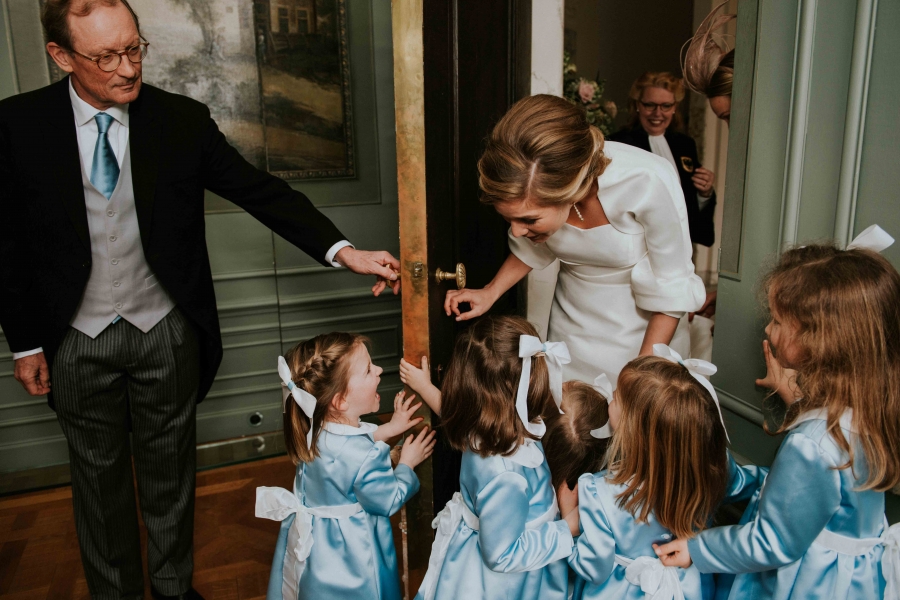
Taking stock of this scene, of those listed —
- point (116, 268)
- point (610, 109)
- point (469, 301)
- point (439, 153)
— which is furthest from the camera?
point (610, 109)

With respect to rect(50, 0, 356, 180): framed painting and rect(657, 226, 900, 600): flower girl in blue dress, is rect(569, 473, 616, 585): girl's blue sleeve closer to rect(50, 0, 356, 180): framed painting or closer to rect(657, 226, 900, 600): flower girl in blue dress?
rect(657, 226, 900, 600): flower girl in blue dress

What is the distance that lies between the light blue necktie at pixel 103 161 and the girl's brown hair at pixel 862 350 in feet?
5.61

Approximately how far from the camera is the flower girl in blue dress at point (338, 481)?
5.76 feet

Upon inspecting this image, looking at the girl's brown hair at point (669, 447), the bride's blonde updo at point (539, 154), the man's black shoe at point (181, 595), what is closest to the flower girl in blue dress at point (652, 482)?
the girl's brown hair at point (669, 447)

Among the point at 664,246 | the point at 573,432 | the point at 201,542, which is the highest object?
the point at 664,246

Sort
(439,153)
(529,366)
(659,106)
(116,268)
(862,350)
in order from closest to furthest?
(862,350), (529,366), (439,153), (116,268), (659,106)

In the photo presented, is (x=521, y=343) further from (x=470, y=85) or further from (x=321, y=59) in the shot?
(x=321, y=59)

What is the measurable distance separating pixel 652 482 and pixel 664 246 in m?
0.63

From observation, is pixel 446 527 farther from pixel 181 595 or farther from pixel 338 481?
pixel 181 595

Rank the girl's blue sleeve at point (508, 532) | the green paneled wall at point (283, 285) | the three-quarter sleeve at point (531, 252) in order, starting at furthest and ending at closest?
the green paneled wall at point (283, 285)
the three-quarter sleeve at point (531, 252)
the girl's blue sleeve at point (508, 532)

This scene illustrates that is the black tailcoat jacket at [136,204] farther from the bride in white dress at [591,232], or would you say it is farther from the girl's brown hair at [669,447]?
the girl's brown hair at [669,447]

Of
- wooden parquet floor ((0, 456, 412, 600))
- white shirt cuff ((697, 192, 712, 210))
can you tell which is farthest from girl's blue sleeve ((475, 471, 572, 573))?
white shirt cuff ((697, 192, 712, 210))

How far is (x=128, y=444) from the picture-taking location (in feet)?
7.08

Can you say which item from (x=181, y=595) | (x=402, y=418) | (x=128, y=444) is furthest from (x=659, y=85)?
(x=181, y=595)
